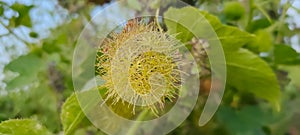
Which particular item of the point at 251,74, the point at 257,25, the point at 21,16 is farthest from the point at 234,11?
the point at 21,16

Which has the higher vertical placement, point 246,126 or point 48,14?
point 48,14

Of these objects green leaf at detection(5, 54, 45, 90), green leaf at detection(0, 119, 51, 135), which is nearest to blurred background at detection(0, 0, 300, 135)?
green leaf at detection(5, 54, 45, 90)

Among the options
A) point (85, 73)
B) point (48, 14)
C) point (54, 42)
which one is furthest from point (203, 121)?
point (48, 14)

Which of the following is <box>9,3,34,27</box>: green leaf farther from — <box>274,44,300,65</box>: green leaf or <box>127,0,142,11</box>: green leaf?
<box>274,44,300,65</box>: green leaf

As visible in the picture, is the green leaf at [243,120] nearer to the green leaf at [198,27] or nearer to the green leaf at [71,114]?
the green leaf at [198,27]

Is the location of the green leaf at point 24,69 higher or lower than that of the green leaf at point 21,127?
higher

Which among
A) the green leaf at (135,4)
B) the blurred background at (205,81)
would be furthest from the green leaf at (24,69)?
the green leaf at (135,4)

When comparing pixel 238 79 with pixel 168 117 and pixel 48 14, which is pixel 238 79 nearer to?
pixel 168 117
